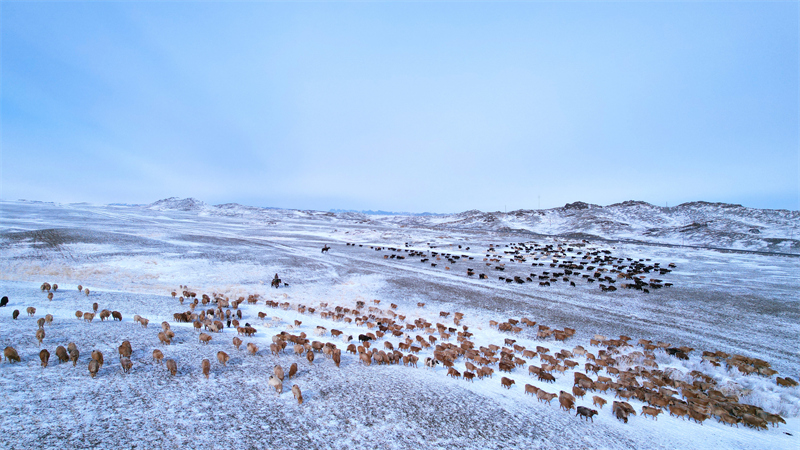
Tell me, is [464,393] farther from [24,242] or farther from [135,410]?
[24,242]

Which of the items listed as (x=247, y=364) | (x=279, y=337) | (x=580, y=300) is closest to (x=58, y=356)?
(x=247, y=364)

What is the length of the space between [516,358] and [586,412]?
452 centimetres

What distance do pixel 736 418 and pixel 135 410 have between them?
14527 millimetres

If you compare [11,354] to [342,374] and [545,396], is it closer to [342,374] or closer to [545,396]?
[342,374]

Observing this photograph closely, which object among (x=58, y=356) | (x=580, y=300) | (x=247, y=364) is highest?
(x=58, y=356)

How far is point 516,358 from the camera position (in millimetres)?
12609

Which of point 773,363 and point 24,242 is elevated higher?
point 24,242

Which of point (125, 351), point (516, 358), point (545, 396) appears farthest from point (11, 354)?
point (516, 358)

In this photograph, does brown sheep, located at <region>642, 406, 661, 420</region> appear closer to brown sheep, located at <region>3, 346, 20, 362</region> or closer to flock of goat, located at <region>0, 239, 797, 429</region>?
flock of goat, located at <region>0, 239, 797, 429</region>

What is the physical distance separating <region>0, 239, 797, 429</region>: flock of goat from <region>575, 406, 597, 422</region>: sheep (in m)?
0.02

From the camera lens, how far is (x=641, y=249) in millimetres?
Result: 55656

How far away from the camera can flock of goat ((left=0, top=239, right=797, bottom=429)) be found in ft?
27.8

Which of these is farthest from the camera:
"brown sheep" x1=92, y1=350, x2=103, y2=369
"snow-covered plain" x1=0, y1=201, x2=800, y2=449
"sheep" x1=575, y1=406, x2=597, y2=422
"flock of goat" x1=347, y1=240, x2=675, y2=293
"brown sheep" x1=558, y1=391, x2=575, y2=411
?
"flock of goat" x1=347, y1=240, x2=675, y2=293

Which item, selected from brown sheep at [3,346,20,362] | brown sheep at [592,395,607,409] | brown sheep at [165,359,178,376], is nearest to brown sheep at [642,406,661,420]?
brown sheep at [592,395,607,409]
